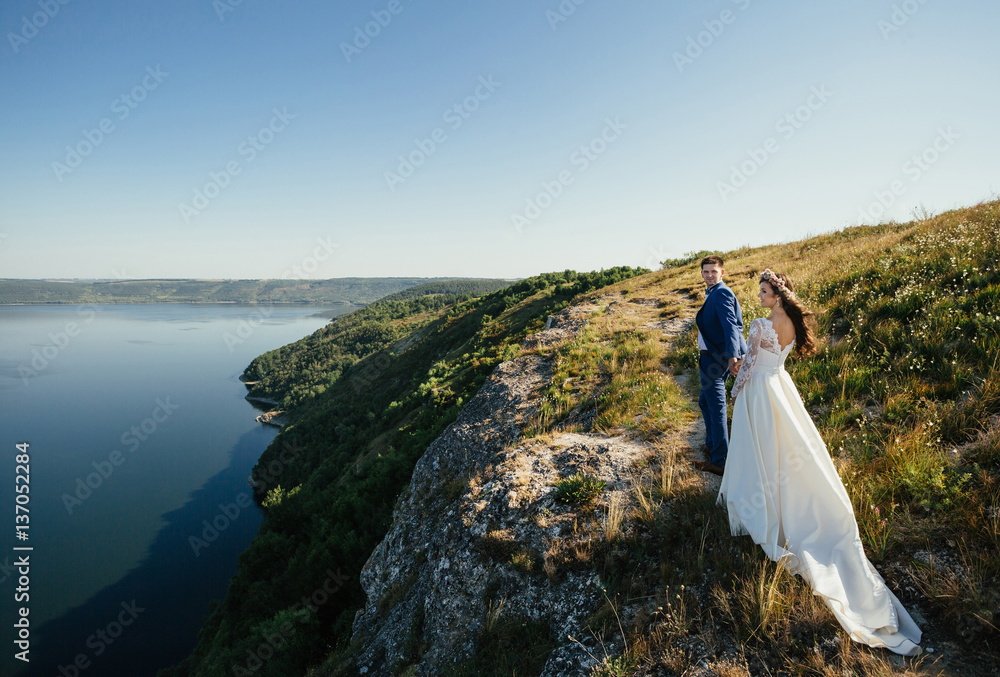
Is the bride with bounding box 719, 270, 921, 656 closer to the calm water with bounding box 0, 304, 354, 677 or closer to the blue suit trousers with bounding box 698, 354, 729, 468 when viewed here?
the blue suit trousers with bounding box 698, 354, 729, 468

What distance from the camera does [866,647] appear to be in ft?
Answer: 10.1

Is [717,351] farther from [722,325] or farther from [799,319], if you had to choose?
[799,319]

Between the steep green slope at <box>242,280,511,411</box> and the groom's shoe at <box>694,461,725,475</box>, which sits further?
the steep green slope at <box>242,280,511,411</box>

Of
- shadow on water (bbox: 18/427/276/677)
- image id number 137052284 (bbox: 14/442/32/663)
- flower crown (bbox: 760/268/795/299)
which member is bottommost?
shadow on water (bbox: 18/427/276/677)

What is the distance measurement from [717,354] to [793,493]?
6.52 feet

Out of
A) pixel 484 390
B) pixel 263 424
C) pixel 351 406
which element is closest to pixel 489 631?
pixel 484 390

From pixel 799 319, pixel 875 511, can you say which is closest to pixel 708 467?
pixel 875 511

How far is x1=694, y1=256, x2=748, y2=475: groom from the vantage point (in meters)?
5.34

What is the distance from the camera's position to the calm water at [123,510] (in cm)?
3931

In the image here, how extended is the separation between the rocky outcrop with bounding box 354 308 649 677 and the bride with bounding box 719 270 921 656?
1824 mm

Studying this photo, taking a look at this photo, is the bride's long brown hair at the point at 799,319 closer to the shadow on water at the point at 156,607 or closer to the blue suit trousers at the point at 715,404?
the blue suit trousers at the point at 715,404

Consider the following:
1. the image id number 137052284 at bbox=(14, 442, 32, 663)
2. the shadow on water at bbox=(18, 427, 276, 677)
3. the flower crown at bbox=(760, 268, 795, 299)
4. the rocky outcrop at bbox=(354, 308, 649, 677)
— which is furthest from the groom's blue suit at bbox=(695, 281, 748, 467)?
the shadow on water at bbox=(18, 427, 276, 677)

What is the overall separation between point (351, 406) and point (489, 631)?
48.5m

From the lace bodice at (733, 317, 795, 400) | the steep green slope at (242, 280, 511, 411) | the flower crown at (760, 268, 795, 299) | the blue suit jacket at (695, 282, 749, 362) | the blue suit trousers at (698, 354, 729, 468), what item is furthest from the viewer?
the steep green slope at (242, 280, 511, 411)
